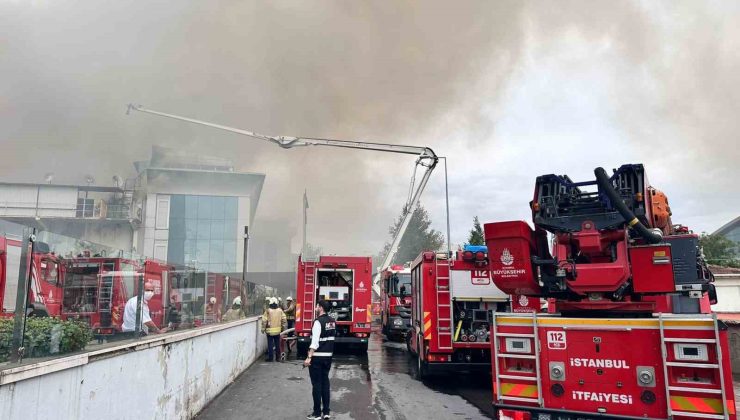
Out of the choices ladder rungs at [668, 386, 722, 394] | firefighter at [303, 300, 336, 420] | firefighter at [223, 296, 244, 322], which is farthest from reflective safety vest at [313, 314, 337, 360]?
firefighter at [223, 296, 244, 322]

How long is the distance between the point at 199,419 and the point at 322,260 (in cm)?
726

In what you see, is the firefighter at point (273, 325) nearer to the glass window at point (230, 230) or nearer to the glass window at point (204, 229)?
the glass window at point (204, 229)

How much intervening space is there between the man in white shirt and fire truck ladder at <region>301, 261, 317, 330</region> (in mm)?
6446

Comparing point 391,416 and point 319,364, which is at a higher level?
point 319,364

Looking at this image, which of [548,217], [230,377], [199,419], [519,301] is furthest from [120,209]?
[548,217]

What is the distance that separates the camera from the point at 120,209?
2148 centimetres

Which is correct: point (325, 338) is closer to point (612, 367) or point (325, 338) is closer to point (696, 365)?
point (612, 367)

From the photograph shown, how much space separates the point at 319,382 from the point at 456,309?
371 centimetres

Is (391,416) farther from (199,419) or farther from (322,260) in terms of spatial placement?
(322,260)

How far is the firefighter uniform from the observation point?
19.9 ft

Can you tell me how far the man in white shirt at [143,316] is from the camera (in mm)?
4805

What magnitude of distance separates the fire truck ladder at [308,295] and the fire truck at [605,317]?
790 cm

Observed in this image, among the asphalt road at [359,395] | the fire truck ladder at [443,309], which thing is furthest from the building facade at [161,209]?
the fire truck ladder at [443,309]

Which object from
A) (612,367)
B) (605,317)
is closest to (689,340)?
(612,367)
